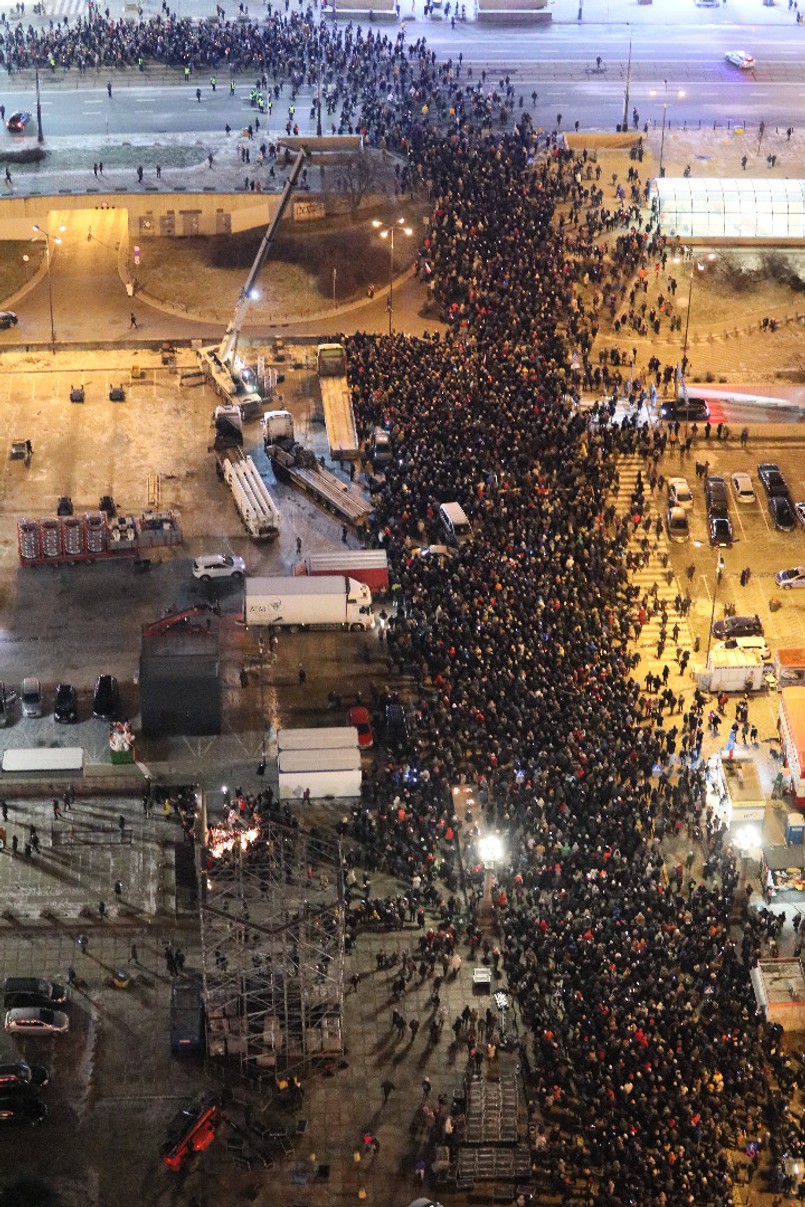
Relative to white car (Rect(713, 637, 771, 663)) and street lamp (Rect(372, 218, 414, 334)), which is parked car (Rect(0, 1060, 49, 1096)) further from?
street lamp (Rect(372, 218, 414, 334))

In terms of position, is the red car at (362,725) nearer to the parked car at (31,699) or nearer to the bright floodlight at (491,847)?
the bright floodlight at (491,847)

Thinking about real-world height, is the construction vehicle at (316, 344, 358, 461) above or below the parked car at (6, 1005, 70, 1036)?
above

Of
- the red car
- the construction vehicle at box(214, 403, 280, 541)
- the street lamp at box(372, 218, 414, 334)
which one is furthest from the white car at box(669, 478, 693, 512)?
the red car

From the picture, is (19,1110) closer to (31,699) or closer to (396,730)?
(31,699)

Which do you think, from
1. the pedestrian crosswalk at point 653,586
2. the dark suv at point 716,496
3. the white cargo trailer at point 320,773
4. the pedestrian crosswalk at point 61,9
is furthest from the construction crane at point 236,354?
the pedestrian crosswalk at point 61,9

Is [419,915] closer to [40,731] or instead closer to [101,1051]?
[101,1051]

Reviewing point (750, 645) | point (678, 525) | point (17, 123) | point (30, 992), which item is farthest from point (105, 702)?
point (17, 123)

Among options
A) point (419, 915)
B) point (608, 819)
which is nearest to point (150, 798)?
point (419, 915)
